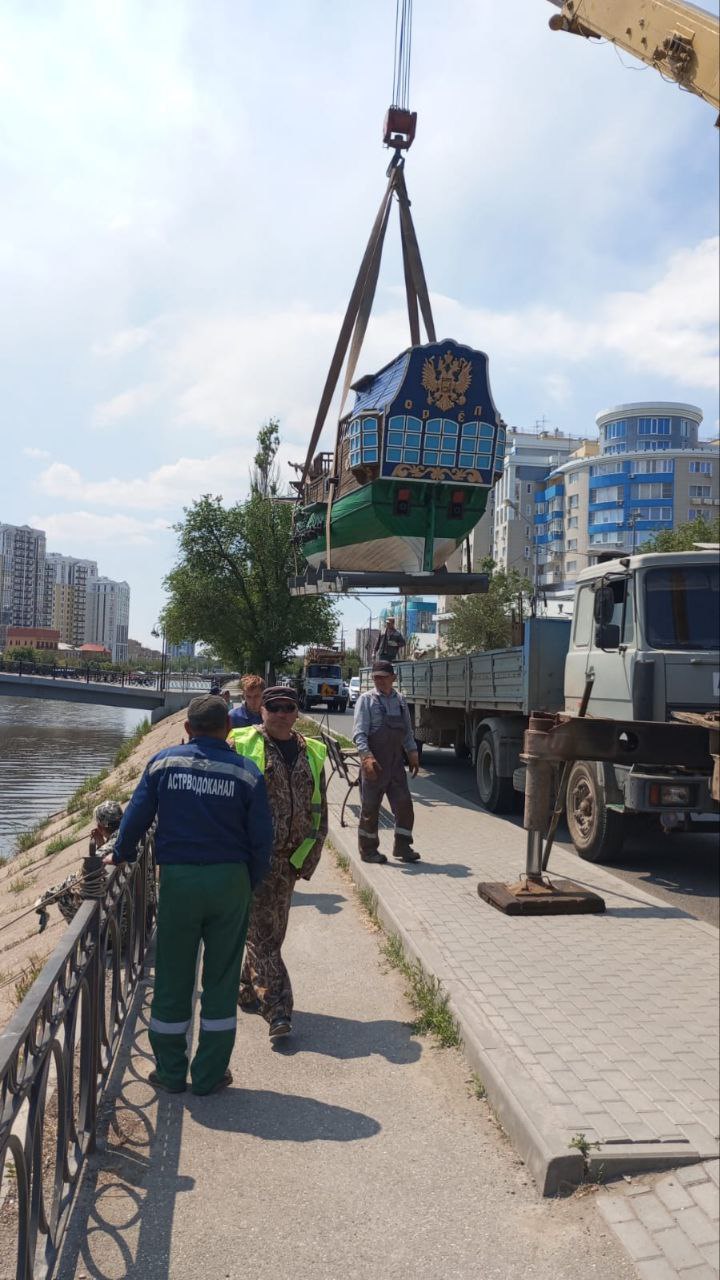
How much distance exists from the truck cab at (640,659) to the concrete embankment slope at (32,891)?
4.36 metres

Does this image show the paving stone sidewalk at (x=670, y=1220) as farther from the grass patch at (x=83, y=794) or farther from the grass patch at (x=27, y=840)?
the grass patch at (x=83, y=794)

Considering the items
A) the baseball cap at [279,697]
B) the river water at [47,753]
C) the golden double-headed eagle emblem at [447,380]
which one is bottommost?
the river water at [47,753]

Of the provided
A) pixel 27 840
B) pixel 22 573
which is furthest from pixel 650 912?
pixel 22 573

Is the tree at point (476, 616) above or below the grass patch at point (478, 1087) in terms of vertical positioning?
above

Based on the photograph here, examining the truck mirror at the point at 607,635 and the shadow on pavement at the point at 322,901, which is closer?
the shadow on pavement at the point at 322,901

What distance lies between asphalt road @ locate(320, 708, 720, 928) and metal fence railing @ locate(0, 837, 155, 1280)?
4604mm

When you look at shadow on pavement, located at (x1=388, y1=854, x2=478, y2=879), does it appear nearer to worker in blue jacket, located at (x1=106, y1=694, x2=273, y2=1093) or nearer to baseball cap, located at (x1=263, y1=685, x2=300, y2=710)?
baseball cap, located at (x1=263, y1=685, x2=300, y2=710)

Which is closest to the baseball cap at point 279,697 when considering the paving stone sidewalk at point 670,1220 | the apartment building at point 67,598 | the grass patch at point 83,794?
the paving stone sidewalk at point 670,1220

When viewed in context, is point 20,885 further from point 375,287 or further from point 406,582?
point 375,287

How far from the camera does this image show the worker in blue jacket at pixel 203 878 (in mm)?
3525

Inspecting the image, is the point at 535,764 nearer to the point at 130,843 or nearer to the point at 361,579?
the point at 130,843

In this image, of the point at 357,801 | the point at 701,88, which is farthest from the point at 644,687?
the point at 701,88

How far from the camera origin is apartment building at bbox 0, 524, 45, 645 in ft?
571

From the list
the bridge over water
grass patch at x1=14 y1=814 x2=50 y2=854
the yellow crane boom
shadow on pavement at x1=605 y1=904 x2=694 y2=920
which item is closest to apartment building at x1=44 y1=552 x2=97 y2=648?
the bridge over water
